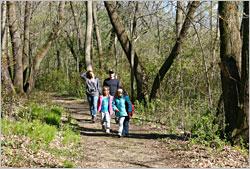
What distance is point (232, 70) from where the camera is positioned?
27.9ft

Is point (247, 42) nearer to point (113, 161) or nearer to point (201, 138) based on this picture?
point (201, 138)

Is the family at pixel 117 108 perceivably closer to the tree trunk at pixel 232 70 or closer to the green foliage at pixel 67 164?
the tree trunk at pixel 232 70

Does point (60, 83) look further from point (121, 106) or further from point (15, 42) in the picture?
point (121, 106)

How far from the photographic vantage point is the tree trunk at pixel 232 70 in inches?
329

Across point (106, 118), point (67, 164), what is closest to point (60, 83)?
point (106, 118)

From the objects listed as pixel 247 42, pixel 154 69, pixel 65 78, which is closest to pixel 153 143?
pixel 247 42

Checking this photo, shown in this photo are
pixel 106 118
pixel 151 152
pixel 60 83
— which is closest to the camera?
pixel 151 152

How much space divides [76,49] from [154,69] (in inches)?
519

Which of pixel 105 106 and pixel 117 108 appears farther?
pixel 105 106

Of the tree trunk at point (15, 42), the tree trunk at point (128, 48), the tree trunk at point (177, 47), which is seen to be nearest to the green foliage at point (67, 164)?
the tree trunk at point (177, 47)

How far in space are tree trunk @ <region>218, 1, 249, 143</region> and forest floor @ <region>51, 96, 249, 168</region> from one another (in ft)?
1.86

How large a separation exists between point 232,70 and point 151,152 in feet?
9.94

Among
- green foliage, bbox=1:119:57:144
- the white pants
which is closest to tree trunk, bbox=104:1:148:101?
the white pants

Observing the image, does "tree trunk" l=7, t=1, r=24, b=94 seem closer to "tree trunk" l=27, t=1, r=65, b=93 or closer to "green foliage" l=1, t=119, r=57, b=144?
"tree trunk" l=27, t=1, r=65, b=93
